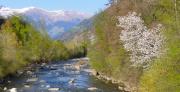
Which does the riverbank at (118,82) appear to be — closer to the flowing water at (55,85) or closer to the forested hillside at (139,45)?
the forested hillside at (139,45)

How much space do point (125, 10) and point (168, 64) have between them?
129 feet

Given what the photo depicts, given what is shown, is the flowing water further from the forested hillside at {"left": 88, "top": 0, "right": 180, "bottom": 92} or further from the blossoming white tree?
the blossoming white tree

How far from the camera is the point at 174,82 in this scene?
28.6 m

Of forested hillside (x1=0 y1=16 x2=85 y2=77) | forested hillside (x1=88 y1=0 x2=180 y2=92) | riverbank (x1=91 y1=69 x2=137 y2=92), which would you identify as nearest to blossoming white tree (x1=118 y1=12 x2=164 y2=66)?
forested hillside (x1=88 y1=0 x2=180 y2=92)

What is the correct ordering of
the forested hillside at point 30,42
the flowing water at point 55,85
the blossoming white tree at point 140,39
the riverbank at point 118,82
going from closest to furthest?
the blossoming white tree at point 140,39, the riverbank at point 118,82, the flowing water at point 55,85, the forested hillside at point 30,42

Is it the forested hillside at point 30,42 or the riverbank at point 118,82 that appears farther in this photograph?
the forested hillside at point 30,42

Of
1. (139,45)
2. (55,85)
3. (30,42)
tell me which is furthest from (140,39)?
(30,42)

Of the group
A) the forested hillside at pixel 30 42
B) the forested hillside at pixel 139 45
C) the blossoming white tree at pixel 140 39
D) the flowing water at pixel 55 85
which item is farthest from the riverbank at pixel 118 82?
the forested hillside at pixel 30 42

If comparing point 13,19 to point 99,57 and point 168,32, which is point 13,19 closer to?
point 99,57

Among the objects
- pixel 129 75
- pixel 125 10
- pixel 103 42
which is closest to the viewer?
pixel 129 75

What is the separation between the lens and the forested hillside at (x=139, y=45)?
2953cm

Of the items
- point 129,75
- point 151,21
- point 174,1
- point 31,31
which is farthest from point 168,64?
point 31,31

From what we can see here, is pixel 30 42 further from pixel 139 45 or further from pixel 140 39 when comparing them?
pixel 140 39

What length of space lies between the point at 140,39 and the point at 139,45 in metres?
0.66
